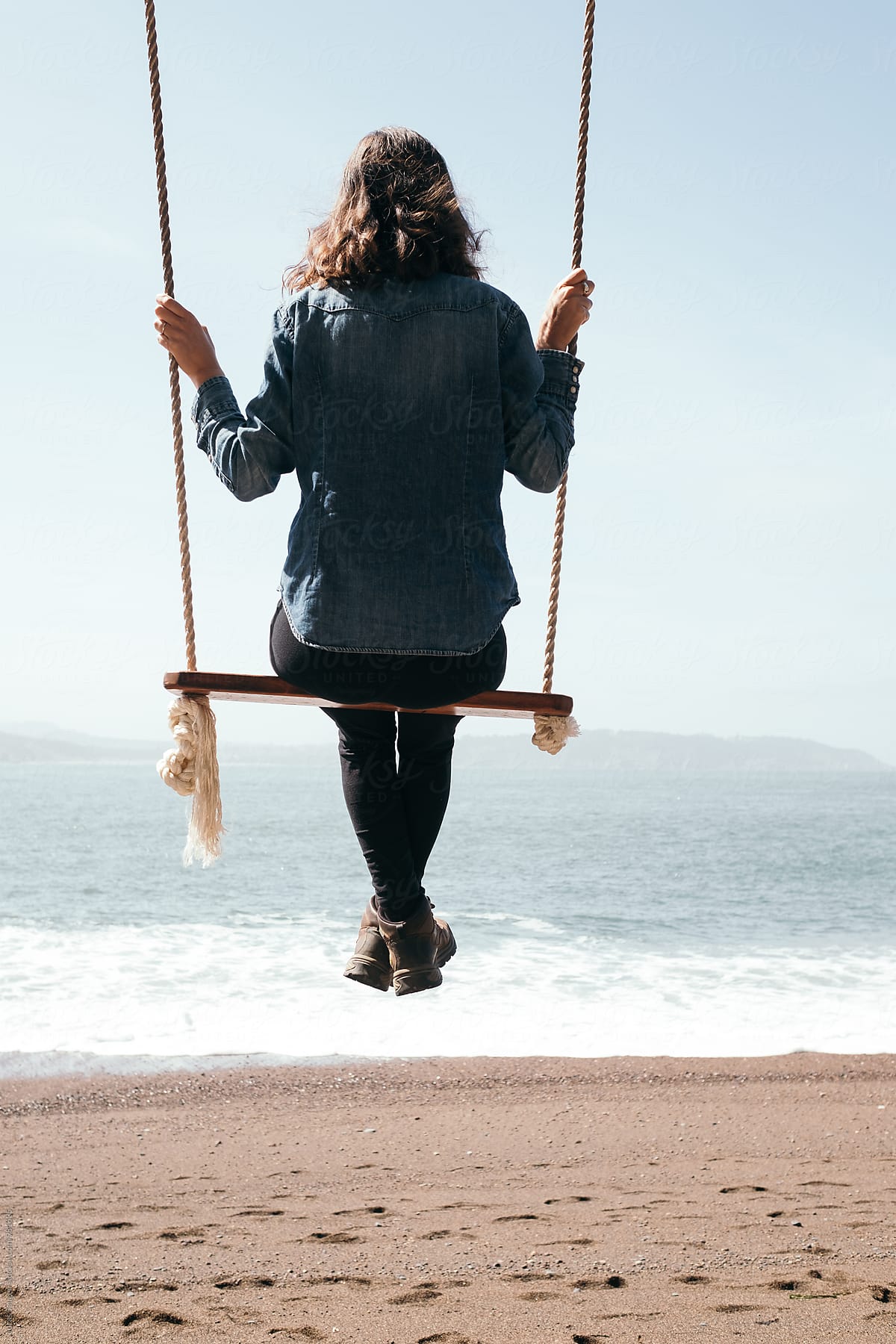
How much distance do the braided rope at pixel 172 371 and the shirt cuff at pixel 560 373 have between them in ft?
2.92

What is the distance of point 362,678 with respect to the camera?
2137 millimetres

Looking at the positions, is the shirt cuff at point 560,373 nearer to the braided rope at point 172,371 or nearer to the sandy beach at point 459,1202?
the braided rope at point 172,371

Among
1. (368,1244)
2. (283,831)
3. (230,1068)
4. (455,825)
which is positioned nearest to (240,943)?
(230,1068)

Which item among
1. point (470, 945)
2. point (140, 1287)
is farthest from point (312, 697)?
point (470, 945)

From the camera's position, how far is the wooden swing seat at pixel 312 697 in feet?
7.48

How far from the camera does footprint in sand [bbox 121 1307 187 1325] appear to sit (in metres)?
4.72

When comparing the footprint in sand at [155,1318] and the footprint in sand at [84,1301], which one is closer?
the footprint in sand at [155,1318]

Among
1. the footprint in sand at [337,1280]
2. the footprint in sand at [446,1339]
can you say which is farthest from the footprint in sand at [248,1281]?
the footprint in sand at [446,1339]

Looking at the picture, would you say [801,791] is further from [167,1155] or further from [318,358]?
[318,358]

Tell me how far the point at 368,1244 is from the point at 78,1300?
143 centimetres

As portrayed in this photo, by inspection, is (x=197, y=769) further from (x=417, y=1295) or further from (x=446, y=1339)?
(x=417, y=1295)

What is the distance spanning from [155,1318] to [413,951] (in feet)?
11.2

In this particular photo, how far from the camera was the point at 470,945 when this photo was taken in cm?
1505

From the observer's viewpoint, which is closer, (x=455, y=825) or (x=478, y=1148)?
(x=478, y=1148)
